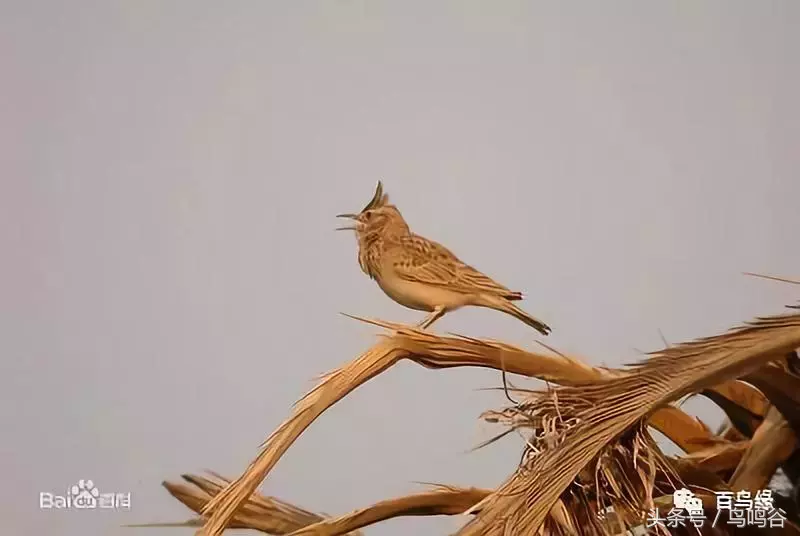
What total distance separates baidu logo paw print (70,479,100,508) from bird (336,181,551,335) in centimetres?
38

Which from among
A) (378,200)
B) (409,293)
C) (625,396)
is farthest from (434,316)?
(625,396)

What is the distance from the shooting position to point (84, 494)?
95 centimetres

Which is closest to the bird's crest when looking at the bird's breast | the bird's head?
the bird's head

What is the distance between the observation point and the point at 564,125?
1079mm

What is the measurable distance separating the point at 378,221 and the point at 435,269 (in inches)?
3.7

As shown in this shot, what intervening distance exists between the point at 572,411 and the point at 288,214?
0.60 m

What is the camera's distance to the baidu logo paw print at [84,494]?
0.95 meters

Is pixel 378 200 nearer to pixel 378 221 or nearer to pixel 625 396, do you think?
pixel 378 221

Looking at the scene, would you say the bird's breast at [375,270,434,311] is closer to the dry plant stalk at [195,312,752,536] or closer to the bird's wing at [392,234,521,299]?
the bird's wing at [392,234,521,299]

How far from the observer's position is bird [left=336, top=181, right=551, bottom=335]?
895 millimetres

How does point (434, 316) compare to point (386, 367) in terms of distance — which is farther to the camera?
point (434, 316)

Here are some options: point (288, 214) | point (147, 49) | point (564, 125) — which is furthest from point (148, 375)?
point (564, 125)

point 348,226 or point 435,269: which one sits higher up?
point 348,226

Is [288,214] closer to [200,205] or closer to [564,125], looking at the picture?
[200,205]
